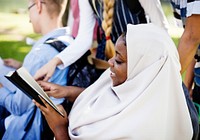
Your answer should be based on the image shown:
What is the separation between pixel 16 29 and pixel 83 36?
4784 mm

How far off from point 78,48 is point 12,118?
0.56 m

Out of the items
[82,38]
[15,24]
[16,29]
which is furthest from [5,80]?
[15,24]

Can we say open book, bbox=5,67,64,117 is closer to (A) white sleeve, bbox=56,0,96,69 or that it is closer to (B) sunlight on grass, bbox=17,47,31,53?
(A) white sleeve, bbox=56,0,96,69

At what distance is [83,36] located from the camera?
3055mm

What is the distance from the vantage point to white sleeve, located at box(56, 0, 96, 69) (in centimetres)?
298

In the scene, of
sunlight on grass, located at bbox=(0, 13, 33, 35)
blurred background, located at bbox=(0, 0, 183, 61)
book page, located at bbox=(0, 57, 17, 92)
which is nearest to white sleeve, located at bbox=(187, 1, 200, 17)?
book page, located at bbox=(0, 57, 17, 92)

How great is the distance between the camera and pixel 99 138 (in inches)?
87.9

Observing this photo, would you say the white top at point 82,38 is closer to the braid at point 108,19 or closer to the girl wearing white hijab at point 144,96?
the braid at point 108,19

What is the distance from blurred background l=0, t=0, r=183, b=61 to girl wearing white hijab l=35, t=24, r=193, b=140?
3.79m

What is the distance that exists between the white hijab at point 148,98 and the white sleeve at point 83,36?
29.1 inches

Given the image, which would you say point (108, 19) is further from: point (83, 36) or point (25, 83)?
point (25, 83)

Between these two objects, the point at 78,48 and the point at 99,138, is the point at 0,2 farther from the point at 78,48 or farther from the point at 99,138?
the point at 99,138

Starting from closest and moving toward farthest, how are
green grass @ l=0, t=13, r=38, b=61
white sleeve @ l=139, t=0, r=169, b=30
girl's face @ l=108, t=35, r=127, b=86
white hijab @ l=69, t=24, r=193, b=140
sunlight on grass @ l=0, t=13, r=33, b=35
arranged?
white hijab @ l=69, t=24, r=193, b=140 < girl's face @ l=108, t=35, r=127, b=86 < white sleeve @ l=139, t=0, r=169, b=30 < green grass @ l=0, t=13, r=38, b=61 < sunlight on grass @ l=0, t=13, r=33, b=35

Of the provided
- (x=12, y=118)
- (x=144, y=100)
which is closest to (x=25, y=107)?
(x=12, y=118)
